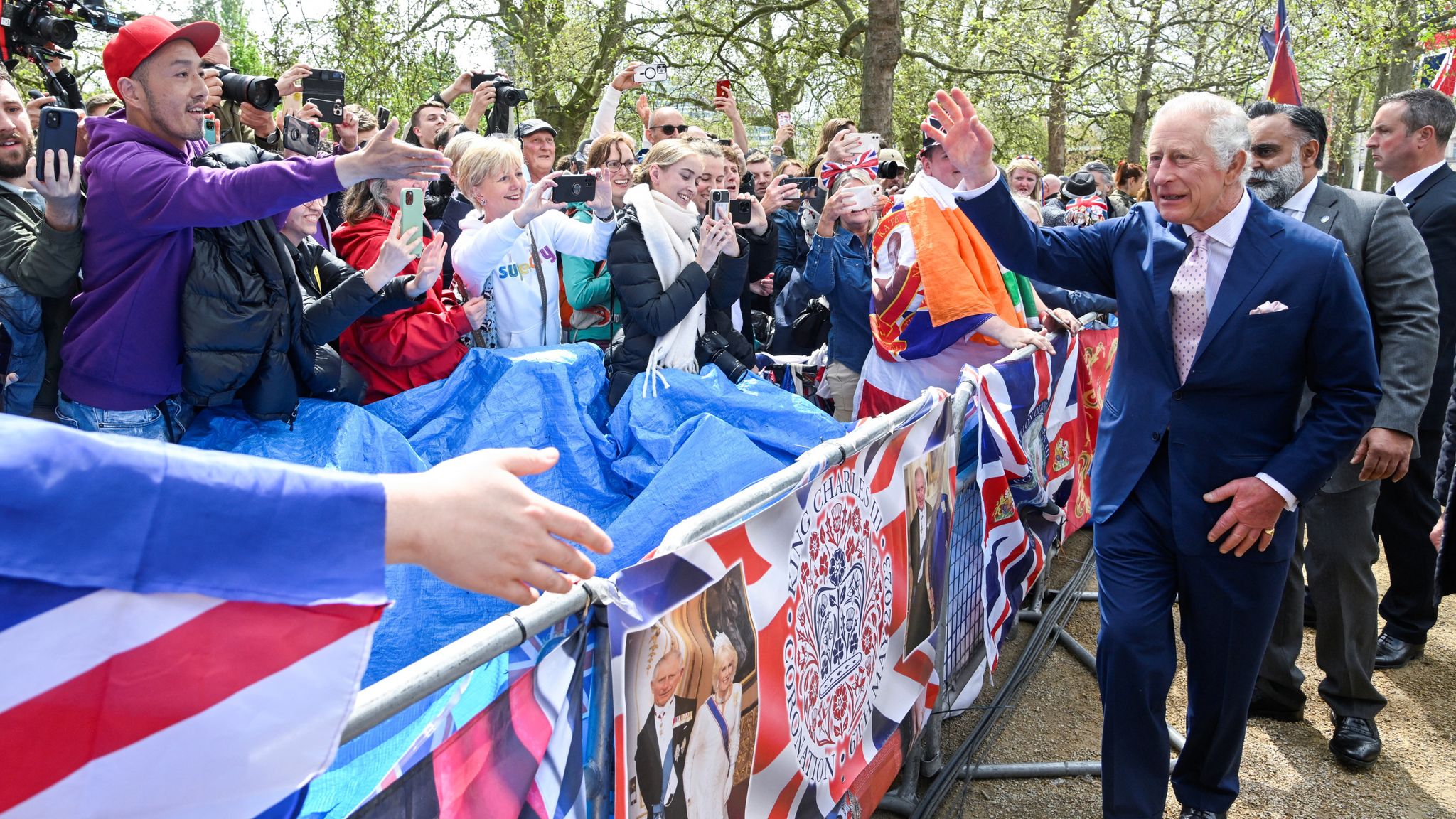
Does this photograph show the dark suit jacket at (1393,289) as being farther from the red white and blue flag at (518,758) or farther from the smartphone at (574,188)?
the red white and blue flag at (518,758)

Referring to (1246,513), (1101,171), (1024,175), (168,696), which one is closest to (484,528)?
(168,696)

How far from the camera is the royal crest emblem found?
7.86 ft

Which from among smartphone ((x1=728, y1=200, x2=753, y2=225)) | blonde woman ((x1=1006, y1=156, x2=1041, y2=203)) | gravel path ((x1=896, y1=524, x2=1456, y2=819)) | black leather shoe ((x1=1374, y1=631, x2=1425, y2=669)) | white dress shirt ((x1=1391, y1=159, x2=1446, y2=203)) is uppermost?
white dress shirt ((x1=1391, y1=159, x2=1446, y2=203))

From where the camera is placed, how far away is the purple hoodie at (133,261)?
2.75 m

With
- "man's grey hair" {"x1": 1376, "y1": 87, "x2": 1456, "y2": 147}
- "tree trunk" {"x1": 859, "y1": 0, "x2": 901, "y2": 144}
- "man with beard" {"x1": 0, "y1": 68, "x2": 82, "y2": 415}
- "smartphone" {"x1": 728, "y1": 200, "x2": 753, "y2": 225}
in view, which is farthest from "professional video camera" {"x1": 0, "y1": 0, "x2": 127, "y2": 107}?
"tree trunk" {"x1": 859, "y1": 0, "x2": 901, "y2": 144}

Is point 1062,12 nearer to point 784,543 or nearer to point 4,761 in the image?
point 784,543

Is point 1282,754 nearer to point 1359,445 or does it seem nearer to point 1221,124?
point 1359,445

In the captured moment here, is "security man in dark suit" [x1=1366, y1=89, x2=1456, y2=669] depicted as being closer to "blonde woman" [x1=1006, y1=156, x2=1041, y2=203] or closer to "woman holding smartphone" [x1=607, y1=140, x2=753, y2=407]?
"woman holding smartphone" [x1=607, y1=140, x2=753, y2=407]

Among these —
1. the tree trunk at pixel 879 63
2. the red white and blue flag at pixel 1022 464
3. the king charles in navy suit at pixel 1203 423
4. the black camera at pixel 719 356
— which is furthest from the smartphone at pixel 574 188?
the tree trunk at pixel 879 63

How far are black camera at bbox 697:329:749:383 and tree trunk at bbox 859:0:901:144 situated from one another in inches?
326

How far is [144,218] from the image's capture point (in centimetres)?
278

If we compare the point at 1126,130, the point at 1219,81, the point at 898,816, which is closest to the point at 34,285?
the point at 898,816

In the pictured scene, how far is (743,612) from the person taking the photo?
213cm

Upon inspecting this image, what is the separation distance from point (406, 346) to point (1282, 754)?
353cm
